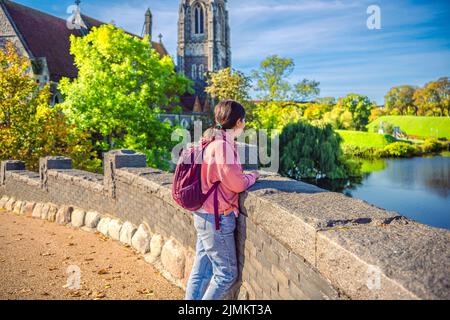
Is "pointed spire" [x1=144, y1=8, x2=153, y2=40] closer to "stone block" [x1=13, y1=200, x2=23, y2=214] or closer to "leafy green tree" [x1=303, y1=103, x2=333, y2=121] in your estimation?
"leafy green tree" [x1=303, y1=103, x2=333, y2=121]

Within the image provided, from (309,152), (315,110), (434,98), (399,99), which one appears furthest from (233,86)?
(399,99)

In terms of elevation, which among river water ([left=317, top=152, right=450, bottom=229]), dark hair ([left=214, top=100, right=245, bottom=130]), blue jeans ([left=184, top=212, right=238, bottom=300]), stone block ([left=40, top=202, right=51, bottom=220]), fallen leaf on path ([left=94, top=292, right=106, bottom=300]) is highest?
dark hair ([left=214, top=100, right=245, bottom=130])

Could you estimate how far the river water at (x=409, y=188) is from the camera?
849 inches

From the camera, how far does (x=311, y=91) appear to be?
51.9 meters

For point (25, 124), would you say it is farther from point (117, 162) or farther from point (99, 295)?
point (99, 295)

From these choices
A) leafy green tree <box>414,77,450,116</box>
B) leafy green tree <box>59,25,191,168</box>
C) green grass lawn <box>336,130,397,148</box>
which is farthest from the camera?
leafy green tree <box>414,77,450,116</box>

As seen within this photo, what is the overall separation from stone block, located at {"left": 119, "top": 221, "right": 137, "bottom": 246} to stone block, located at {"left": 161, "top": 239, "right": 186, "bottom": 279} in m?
1.37

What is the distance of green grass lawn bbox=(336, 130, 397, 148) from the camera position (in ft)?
148

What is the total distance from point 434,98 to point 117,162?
7167 centimetres

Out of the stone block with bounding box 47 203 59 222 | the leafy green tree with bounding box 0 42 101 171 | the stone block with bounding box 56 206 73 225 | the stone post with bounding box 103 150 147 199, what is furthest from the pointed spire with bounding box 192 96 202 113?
the stone post with bounding box 103 150 147 199

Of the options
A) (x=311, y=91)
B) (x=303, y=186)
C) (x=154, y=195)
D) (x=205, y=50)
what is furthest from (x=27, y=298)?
(x=205, y=50)

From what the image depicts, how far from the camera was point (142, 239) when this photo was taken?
6203mm
